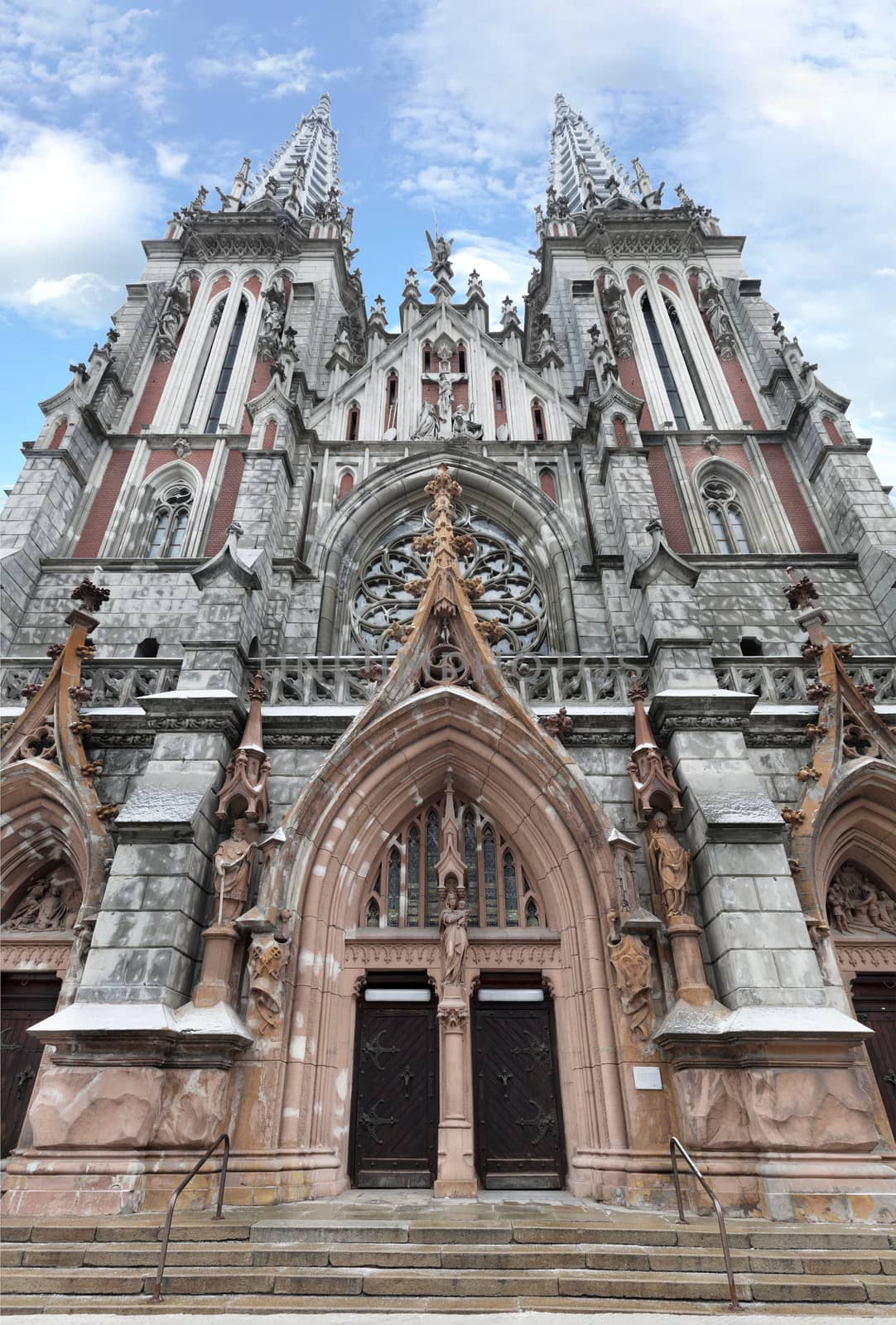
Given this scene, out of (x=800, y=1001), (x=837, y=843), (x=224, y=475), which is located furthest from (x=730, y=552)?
(x=224, y=475)

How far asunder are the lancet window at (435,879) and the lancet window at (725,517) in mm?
7943

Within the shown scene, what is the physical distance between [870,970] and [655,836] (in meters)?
3.43

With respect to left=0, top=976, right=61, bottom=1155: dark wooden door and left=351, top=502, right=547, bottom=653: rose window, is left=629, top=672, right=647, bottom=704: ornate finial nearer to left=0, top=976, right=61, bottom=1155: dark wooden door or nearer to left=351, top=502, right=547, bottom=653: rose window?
left=351, top=502, right=547, bottom=653: rose window

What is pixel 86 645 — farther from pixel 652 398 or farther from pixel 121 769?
pixel 652 398

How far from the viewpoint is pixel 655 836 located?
347 inches

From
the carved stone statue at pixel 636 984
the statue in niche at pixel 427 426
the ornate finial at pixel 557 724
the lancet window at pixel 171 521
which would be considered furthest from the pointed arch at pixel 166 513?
the carved stone statue at pixel 636 984

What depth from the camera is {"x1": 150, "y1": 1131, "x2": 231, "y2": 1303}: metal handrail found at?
16.0 ft

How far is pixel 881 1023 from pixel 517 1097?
180 inches

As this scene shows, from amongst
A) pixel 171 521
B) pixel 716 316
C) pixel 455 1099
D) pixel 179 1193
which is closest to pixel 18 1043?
pixel 179 1193

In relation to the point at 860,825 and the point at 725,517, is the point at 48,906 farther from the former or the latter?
the point at 725,517

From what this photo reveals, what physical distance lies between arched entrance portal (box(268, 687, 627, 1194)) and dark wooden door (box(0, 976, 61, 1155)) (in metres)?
3.42

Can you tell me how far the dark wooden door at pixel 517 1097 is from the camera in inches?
332

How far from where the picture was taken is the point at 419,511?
15.7m

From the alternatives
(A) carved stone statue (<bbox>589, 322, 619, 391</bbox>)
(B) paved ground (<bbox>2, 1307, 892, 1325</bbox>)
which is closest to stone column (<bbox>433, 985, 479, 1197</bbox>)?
(B) paved ground (<bbox>2, 1307, 892, 1325</bbox>)
